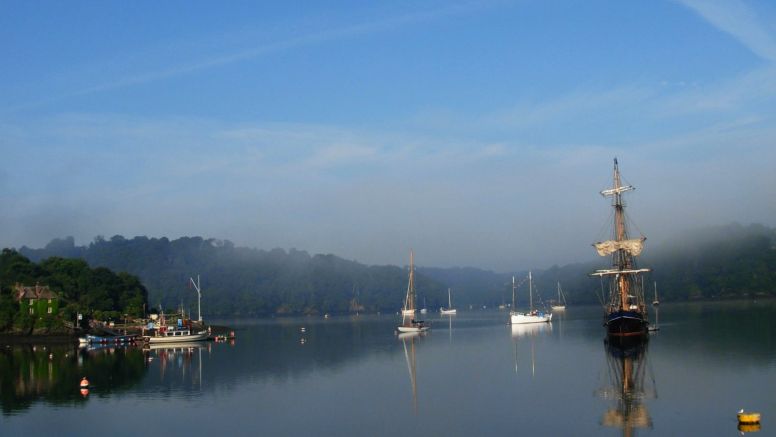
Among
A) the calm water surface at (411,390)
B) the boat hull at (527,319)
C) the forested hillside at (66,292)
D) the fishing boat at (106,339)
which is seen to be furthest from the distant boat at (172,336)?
the boat hull at (527,319)

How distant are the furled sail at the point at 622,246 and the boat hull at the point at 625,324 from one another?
18239mm

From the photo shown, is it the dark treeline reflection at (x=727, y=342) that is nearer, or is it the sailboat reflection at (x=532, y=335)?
the dark treeline reflection at (x=727, y=342)

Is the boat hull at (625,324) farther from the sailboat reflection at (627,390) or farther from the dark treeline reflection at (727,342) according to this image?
the sailboat reflection at (627,390)

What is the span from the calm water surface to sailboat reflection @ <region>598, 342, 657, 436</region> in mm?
83

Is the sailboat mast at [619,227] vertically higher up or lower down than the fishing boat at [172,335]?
higher up

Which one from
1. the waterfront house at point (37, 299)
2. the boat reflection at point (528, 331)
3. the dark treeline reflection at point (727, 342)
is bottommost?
the boat reflection at point (528, 331)

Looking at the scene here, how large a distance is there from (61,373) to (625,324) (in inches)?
2138

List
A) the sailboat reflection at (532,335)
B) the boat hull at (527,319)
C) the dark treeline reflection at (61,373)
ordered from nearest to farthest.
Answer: the dark treeline reflection at (61,373) < the sailboat reflection at (532,335) < the boat hull at (527,319)

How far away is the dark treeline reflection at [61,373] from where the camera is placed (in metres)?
49.9

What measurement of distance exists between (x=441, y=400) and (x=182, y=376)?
2478 centimetres

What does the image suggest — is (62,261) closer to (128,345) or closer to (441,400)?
(128,345)

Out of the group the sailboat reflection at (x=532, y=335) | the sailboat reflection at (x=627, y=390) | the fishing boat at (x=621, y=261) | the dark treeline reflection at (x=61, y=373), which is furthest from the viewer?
the fishing boat at (x=621, y=261)

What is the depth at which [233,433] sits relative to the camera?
36562mm

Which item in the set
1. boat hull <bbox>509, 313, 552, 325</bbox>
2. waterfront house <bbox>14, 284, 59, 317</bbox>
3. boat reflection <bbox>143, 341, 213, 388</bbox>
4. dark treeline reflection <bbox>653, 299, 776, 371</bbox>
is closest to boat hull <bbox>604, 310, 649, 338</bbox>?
dark treeline reflection <bbox>653, 299, 776, 371</bbox>
